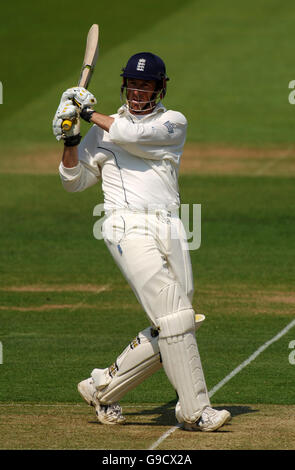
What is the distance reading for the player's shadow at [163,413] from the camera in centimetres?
729

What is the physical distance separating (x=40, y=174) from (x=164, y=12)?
13.0m

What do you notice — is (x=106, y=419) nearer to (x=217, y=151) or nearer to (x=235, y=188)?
(x=235, y=188)

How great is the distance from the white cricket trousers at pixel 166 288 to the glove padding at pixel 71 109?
64 cm

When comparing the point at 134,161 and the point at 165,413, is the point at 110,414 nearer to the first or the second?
the point at 165,413

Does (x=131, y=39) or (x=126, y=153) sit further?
(x=131, y=39)

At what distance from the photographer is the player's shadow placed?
23.9 feet

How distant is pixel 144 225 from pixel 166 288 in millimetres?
467

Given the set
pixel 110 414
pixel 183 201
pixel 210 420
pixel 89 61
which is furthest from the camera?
pixel 183 201

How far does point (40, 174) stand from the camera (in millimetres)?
20203

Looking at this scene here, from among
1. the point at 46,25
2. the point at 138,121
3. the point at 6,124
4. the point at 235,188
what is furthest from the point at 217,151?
the point at 138,121

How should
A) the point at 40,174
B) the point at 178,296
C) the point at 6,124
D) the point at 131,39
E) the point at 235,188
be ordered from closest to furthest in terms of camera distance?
the point at 178,296 → the point at 235,188 → the point at 40,174 → the point at 6,124 → the point at 131,39

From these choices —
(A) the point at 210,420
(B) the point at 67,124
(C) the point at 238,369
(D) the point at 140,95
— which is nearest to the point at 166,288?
(A) the point at 210,420

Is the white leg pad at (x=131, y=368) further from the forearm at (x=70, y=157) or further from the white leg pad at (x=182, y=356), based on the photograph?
the forearm at (x=70, y=157)

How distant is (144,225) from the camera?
7.20m
